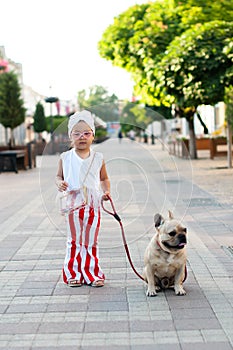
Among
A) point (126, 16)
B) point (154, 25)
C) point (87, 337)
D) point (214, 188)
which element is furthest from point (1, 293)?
point (126, 16)

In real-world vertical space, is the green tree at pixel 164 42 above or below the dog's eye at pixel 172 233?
above

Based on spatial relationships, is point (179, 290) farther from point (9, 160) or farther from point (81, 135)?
point (9, 160)

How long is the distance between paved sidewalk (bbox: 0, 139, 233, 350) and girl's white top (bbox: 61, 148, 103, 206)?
0.49m

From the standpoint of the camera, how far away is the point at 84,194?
6.20m

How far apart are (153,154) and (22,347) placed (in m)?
3.06

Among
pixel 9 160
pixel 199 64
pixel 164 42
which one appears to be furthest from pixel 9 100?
pixel 199 64

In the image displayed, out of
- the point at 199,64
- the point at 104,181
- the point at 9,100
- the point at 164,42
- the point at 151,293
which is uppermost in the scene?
the point at 164,42

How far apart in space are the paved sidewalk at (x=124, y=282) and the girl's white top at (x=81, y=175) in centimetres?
49

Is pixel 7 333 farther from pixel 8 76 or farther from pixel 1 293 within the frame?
pixel 8 76

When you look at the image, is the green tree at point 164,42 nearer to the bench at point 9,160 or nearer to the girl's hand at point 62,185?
the bench at point 9,160

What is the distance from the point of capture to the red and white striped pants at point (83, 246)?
6.25m

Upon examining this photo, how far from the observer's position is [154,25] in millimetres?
25844

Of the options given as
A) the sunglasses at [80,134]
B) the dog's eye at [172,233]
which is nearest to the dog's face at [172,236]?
the dog's eye at [172,233]

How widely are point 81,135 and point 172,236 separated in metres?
1.28
